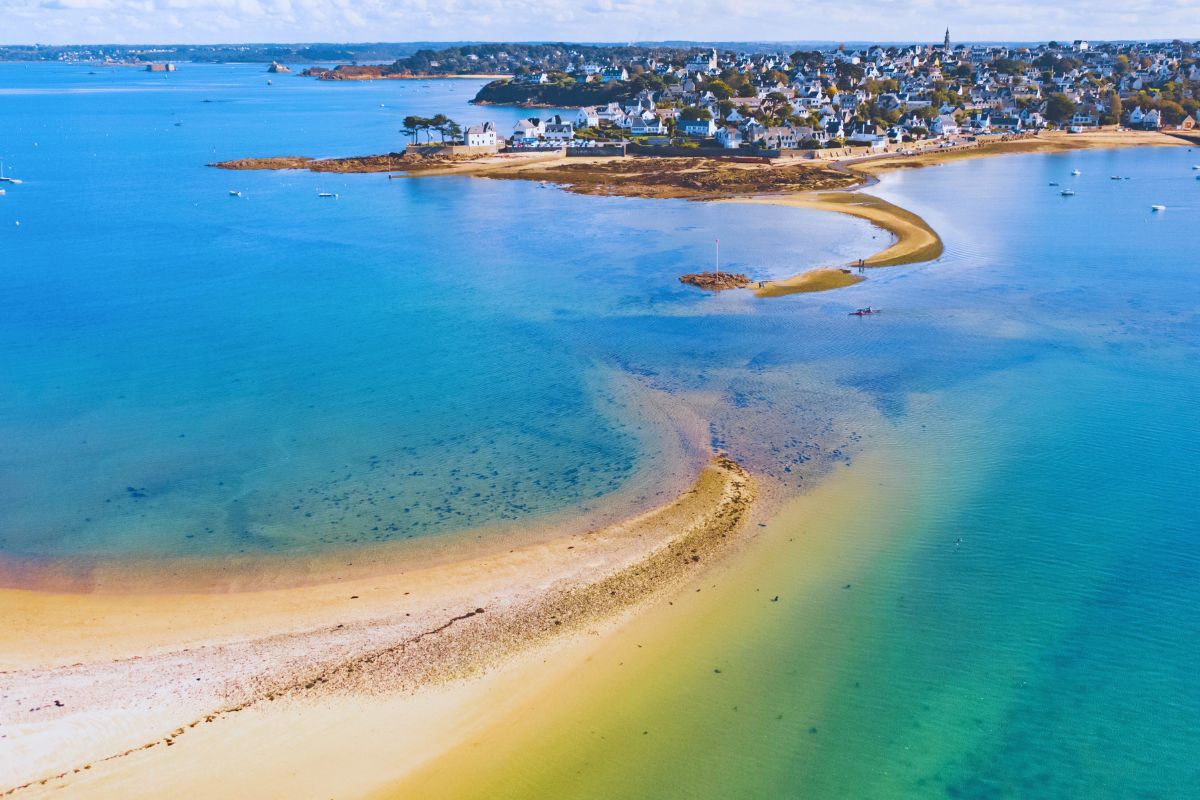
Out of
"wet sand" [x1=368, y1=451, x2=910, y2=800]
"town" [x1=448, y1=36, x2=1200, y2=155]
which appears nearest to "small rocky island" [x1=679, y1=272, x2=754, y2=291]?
"wet sand" [x1=368, y1=451, x2=910, y2=800]

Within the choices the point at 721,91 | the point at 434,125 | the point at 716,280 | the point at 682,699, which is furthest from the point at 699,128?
the point at 682,699

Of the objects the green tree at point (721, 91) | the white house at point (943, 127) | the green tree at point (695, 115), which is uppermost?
the green tree at point (721, 91)

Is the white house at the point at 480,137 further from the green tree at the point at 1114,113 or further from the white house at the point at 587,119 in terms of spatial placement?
the green tree at the point at 1114,113

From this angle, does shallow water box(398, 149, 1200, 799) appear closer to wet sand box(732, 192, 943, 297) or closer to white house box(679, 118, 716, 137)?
wet sand box(732, 192, 943, 297)

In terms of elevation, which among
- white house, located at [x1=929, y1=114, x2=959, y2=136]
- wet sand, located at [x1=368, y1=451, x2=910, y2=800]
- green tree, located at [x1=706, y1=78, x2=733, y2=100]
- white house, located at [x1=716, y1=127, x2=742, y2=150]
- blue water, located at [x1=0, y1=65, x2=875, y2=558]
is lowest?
wet sand, located at [x1=368, y1=451, x2=910, y2=800]

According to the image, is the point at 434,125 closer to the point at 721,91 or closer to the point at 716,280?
Answer: the point at 721,91

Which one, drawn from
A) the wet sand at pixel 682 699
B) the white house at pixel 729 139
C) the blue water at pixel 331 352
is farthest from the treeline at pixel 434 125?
the wet sand at pixel 682 699
